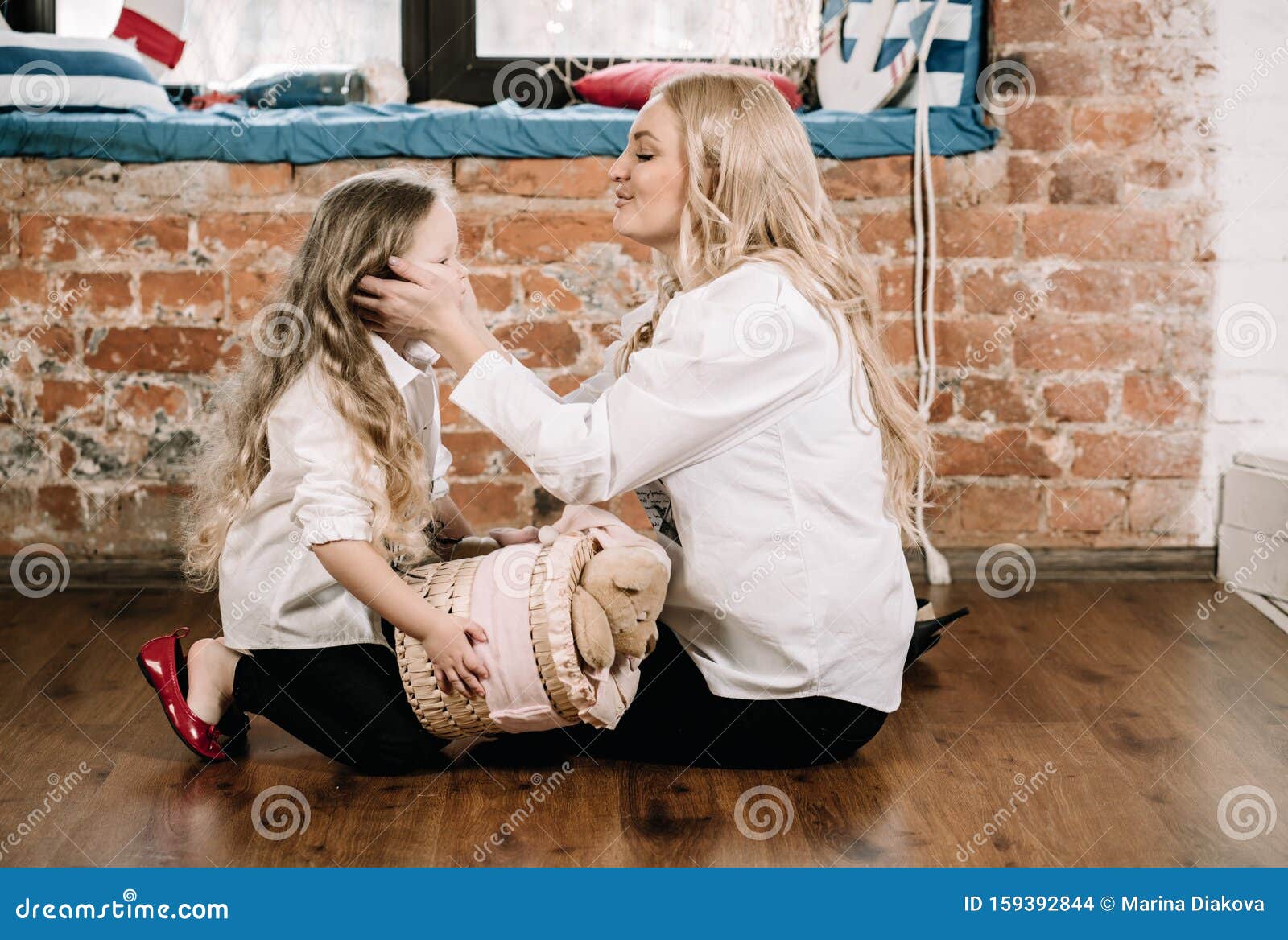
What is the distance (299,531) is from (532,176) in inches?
46.6

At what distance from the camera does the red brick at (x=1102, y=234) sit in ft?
8.26

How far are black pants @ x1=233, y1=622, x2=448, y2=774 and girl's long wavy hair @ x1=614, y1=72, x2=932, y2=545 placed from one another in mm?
626

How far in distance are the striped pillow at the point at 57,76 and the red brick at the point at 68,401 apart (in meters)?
0.54

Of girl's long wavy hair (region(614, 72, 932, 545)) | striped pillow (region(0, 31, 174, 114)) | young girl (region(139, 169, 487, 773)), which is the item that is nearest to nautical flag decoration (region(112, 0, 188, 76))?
striped pillow (region(0, 31, 174, 114))

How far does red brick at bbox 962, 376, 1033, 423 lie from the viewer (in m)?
2.57

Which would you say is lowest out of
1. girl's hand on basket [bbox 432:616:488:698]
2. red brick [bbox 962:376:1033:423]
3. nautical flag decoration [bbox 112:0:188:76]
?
girl's hand on basket [bbox 432:616:488:698]

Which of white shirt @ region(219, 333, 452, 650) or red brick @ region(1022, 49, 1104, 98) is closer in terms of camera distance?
white shirt @ region(219, 333, 452, 650)

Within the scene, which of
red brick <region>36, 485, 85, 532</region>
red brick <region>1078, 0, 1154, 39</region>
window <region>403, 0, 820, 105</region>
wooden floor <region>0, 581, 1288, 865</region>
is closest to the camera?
wooden floor <region>0, 581, 1288, 865</region>

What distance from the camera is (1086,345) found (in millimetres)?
2547

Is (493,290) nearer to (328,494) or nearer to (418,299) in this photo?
(418,299)

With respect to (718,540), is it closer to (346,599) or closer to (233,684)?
(346,599)

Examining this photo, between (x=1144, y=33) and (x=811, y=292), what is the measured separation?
1421 mm

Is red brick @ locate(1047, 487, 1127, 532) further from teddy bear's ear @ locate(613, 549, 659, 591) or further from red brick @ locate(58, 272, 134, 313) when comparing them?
red brick @ locate(58, 272, 134, 313)

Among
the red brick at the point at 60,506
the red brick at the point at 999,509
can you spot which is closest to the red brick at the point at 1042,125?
the red brick at the point at 999,509
